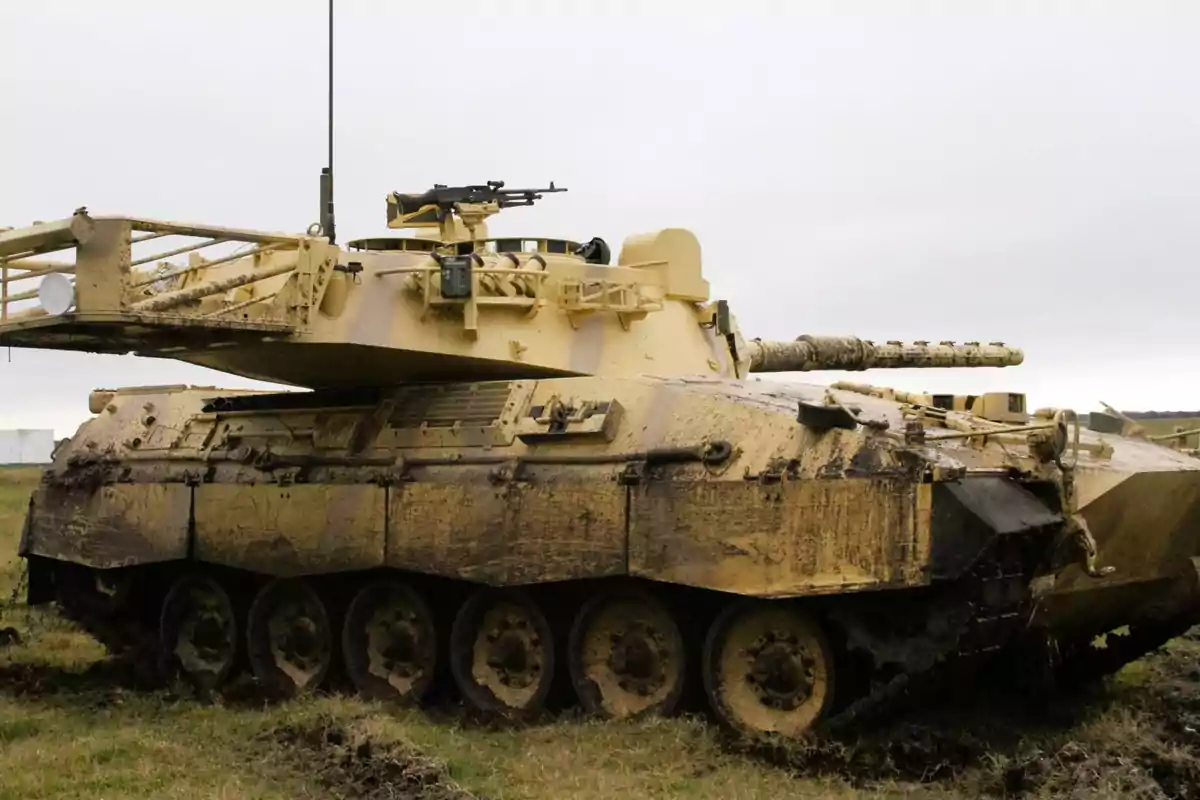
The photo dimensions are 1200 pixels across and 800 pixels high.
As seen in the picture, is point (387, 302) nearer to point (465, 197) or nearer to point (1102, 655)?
point (465, 197)

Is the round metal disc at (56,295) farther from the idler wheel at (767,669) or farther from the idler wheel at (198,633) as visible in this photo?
the idler wheel at (767,669)

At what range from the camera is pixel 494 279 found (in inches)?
465

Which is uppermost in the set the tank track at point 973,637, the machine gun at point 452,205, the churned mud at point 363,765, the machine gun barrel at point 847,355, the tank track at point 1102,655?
the machine gun at point 452,205

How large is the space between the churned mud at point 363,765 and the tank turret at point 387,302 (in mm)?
2933

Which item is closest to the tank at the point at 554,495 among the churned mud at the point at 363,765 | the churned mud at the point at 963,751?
the churned mud at the point at 963,751

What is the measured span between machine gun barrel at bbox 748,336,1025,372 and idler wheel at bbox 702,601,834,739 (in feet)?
16.9

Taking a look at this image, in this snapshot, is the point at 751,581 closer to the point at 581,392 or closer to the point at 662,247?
the point at 581,392

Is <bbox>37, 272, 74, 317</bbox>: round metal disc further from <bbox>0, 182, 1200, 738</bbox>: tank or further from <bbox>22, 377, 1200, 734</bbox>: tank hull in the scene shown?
<bbox>22, 377, 1200, 734</bbox>: tank hull

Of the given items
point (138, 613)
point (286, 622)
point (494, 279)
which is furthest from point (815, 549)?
point (138, 613)

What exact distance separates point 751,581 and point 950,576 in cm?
134

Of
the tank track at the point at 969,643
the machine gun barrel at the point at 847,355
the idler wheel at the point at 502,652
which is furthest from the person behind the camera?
the machine gun barrel at the point at 847,355

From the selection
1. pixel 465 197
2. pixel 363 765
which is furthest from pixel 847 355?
pixel 363 765

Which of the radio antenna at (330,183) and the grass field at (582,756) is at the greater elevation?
the radio antenna at (330,183)

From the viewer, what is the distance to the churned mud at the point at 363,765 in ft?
28.8
